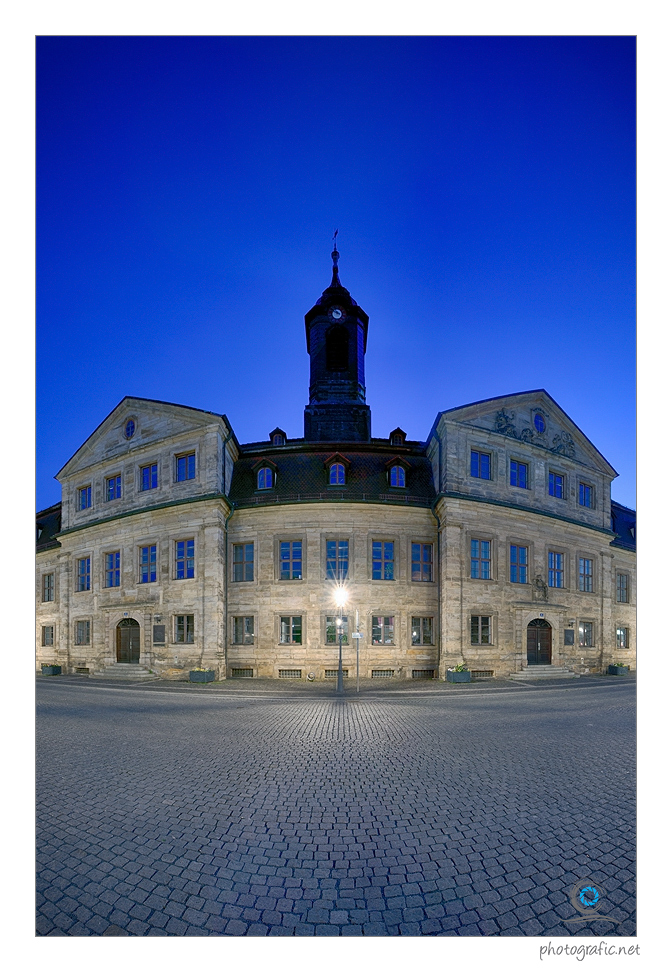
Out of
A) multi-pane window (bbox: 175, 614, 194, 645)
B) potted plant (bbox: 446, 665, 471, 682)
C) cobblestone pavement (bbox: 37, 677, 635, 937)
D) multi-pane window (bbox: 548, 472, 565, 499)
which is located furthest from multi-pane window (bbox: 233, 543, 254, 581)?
multi-pane window (bbox: 548, 472, 565, 499)

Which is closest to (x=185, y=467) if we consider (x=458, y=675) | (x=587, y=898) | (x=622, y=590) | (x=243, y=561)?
(x=243, y=561)

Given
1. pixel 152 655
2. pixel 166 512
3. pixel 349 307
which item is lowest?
pixel 152 655

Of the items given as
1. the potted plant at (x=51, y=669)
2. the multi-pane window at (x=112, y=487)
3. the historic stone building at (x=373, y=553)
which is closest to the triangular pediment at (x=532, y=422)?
the historic stone building at (x=373, y=553)

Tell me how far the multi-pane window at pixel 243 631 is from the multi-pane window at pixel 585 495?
20940 millimetres

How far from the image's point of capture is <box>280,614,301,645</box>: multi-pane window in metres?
22.3

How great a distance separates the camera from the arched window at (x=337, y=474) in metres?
23.3

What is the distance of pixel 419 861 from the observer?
4215 millimetres

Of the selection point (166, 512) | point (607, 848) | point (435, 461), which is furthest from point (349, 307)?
point (607, 848)

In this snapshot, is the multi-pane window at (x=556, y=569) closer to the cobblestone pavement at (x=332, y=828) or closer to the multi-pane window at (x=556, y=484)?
the multi-pane window at (x=556, y=484)

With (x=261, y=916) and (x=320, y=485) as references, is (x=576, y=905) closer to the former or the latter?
(x=261, y=916)

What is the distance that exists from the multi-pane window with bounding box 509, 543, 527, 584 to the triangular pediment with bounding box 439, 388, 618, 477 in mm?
6100

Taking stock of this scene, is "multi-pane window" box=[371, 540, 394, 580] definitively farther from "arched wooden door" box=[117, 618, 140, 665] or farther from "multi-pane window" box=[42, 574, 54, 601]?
"multi-pane window" box=[42, 574, 54, 601]

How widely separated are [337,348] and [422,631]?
1978 cm
